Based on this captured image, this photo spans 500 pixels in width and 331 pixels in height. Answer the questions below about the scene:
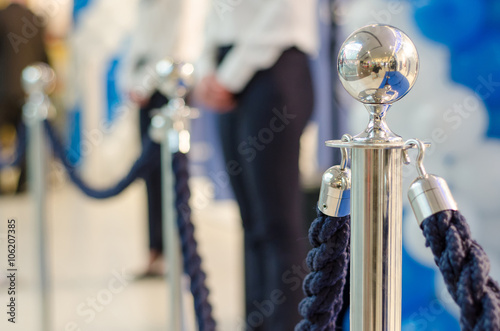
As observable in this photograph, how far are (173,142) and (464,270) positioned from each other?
84 centimetres

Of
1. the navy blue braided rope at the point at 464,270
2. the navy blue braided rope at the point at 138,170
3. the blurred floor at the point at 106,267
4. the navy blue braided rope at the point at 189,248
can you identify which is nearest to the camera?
the navy blue braided rope at the point at 464,270

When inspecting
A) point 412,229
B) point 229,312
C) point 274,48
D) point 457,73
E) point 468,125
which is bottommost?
point 229,312

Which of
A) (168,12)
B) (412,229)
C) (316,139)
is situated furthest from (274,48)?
(316,139)

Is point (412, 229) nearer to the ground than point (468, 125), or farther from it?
nearer to the ground

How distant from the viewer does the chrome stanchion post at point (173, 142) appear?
4.39 ft

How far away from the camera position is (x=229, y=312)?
2.27 metres

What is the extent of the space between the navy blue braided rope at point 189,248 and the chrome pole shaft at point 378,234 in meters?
0.55

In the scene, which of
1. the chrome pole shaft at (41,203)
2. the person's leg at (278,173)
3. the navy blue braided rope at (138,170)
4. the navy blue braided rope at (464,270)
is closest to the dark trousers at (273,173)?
the person's leg at (278,173)

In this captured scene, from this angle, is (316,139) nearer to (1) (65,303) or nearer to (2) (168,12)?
(2) (168,12)

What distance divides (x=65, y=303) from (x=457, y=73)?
1715mm

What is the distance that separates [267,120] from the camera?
161 centimetres

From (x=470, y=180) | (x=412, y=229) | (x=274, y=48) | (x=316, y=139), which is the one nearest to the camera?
(x=470, y=180)

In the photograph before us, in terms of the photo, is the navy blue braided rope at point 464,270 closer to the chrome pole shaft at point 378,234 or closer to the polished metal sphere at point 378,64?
the chrome pole shaft at point 378,234

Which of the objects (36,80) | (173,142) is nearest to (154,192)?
(36,80)
